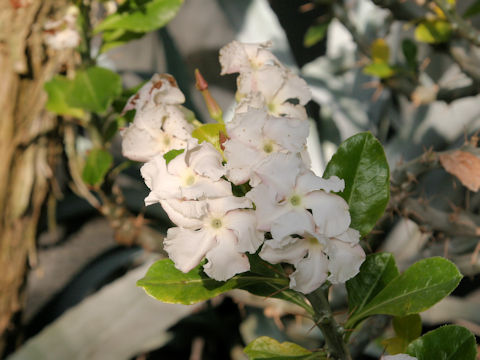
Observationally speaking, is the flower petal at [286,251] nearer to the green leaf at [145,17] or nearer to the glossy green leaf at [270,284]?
the glossy green leaf at [270,284]

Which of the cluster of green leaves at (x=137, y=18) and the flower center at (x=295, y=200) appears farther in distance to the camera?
the cluster of green leaves at (x=137, y=18)

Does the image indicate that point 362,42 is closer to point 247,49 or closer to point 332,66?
point 332,66

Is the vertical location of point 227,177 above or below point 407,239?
above

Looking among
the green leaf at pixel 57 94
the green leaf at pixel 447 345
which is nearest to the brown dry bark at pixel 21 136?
the green leaf at pixel 57 94

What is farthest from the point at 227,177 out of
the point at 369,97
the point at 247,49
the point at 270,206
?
the point at 369,97

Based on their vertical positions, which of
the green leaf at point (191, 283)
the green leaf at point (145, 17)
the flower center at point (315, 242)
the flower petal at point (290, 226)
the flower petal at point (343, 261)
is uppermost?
the green leaf at point (145, 17)

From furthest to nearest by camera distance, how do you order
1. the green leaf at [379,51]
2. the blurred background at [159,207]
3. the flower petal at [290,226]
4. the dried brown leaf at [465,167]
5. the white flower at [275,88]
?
the green leaf at [379,51] < the blurred background at [159,207] < the dried brown leaf at [465,167] < the white flower at [275,88] < the flower petal at [290,226]
